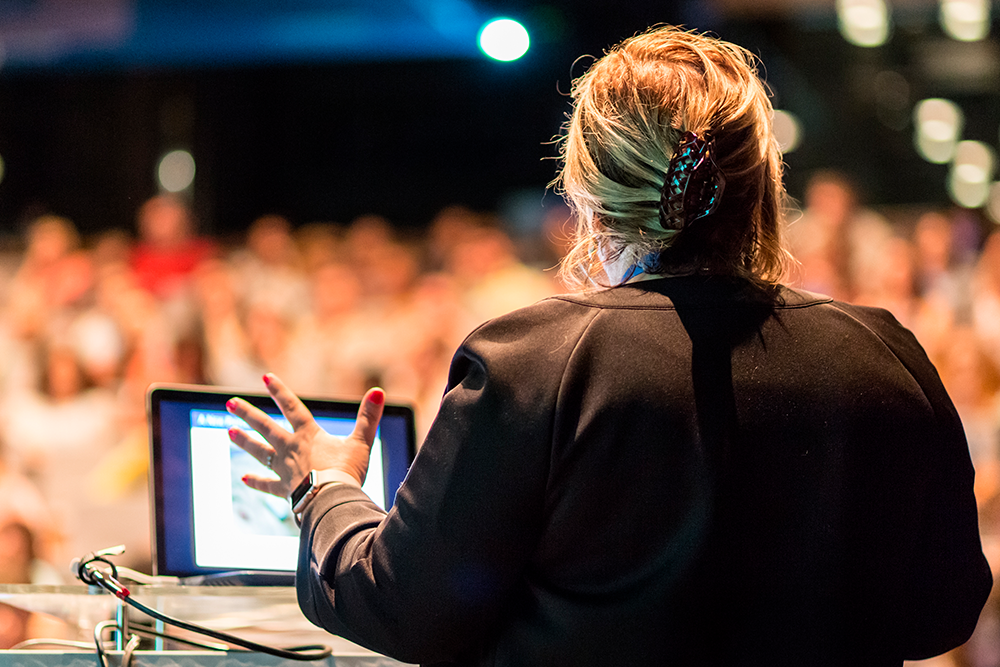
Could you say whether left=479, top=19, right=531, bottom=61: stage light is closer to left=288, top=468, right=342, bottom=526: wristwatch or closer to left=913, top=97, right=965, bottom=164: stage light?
left=913, top=97, right=965, bottom=164: stage light

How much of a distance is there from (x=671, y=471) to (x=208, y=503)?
0.63 metres

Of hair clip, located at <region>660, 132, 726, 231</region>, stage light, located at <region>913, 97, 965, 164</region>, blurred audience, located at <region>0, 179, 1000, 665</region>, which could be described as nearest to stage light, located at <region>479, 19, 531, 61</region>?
blurred audience, located at <region>0, 179, 1000, 665</region>

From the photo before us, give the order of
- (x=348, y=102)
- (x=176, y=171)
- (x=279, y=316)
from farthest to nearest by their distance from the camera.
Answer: (x=348, y=102) < (x=176, y=171) < (x=279, y=316)

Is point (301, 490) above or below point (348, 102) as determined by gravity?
below

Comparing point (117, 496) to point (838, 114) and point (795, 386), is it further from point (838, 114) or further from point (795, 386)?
point (838, 114)

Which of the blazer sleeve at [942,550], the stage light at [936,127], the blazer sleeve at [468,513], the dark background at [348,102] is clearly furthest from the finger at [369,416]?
the stage light at [936,127]

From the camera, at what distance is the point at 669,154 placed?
0.75 meters

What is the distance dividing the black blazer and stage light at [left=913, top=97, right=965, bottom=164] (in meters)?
4.46

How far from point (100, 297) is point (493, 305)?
5.55 feet

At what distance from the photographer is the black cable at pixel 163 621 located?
93cm

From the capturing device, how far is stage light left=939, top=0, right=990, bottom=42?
189 inches

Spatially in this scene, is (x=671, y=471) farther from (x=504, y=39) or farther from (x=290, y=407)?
(x=504, y=39)

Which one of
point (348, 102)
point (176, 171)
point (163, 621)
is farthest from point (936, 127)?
point (163, 621)

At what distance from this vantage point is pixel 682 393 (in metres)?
0.72
